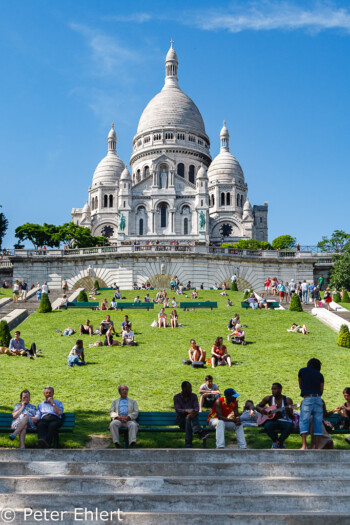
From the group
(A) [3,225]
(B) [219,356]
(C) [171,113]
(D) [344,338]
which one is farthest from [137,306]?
(C) [171,113]

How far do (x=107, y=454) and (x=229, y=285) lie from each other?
30.4 metres

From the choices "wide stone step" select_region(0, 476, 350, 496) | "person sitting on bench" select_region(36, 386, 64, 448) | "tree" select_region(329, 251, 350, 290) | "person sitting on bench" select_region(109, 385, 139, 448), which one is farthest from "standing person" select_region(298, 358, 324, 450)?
"tree" select_region(329, 251, 350, 290)

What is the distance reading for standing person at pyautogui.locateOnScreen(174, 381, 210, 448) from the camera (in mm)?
9461

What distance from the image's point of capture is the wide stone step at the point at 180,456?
27.8 feet

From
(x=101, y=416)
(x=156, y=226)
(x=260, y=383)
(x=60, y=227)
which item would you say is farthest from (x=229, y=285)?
(x=156, y=226)

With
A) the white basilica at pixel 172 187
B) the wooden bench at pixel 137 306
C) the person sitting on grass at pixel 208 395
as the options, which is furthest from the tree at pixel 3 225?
the person sitting on grass at pixel 208 395

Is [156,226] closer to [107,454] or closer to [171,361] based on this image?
[171,361]

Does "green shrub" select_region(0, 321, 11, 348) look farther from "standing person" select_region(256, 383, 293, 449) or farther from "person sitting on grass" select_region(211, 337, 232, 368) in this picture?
"standing person" select_region(256, 383, 293, 449)

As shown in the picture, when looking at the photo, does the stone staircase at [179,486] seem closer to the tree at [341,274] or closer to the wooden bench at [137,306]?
the wooden bench at [137,306]

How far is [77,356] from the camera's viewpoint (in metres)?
15.6

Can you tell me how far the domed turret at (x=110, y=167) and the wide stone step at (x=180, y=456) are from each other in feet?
288

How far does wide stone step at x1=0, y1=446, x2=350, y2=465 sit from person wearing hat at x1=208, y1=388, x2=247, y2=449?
655 millimetres

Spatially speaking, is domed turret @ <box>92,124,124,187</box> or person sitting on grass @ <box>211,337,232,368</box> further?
domed turret @ <box>92,124,124,187</box>

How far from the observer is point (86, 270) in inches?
1544
